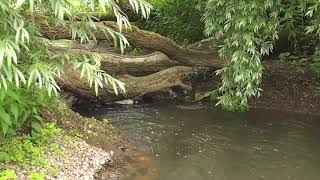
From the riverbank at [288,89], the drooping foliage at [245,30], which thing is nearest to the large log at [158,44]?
the riverbank at [288,89]

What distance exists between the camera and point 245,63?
7352mm

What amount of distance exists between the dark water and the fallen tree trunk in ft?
1.19

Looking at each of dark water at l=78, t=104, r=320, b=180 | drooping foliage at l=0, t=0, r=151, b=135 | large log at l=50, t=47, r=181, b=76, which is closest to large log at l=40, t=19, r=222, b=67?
large log at l=50, t=47, r=181, b=76

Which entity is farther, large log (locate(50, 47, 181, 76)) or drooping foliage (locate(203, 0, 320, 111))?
large log (locate(50, 47, 181, 76))

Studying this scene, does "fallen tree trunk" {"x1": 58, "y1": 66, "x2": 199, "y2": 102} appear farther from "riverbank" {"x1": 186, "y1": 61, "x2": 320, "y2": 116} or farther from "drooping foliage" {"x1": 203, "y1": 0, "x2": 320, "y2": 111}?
"drooping foliage" {"x1": 203, "y1": 0, "x2": 320, "y2": 111}

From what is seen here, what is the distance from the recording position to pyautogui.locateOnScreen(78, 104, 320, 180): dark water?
6438 millimetres

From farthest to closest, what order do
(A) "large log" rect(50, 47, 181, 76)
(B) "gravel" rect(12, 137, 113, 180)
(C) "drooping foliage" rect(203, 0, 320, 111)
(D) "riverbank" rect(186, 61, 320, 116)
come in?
(A) "large log" rect(50, 47, 181, 76) → (D) "riverbank" rect(186, 61, 320, 116) → (C) "drooping foliage" rect(203, 0, 320, 111) → (B) "gravel" rect(12, 137, 113, 180)

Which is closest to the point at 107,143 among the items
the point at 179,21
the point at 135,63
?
the point at 135,63

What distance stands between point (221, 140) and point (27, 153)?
3.66m

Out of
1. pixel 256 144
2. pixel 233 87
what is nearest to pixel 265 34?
pixel 233 87

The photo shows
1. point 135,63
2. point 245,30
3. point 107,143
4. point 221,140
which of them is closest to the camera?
point 107,143

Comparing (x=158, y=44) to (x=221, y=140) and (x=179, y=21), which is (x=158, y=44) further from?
(x=179, y=21)

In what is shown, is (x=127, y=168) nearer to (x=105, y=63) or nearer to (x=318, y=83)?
(x=105, y=63)

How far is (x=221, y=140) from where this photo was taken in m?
7.83
